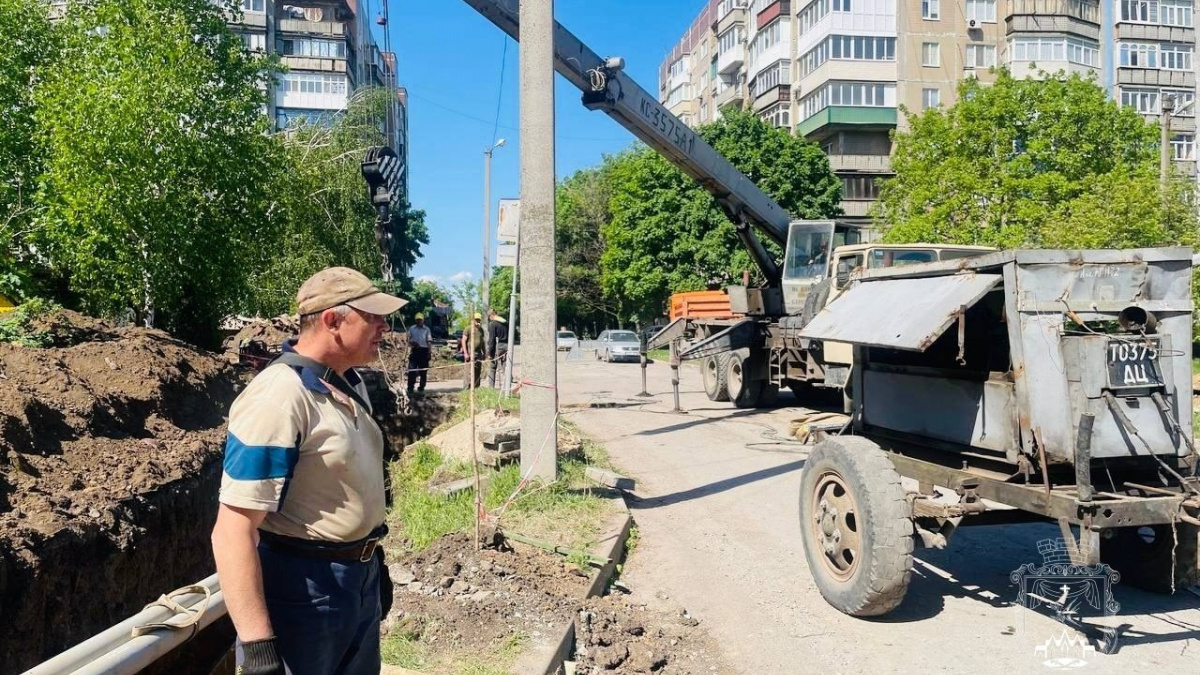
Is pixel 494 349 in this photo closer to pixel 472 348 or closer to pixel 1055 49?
pixel 472 348

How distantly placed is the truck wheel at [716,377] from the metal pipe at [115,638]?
45.2ft

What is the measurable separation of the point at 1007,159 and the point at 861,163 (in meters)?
15.7

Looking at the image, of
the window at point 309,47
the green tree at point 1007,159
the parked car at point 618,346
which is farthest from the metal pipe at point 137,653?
the window at point 309,47

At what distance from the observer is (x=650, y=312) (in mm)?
45469

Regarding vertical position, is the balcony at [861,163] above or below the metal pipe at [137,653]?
above

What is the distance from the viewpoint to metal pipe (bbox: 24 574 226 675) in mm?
2377

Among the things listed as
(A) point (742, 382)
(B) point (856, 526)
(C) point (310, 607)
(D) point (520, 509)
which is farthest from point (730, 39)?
(C) point (310, 607)

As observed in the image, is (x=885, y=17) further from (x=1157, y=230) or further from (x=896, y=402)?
(x=896, y=402)

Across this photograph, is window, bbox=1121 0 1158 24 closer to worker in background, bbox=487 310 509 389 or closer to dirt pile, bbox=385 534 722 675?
worker in background, bbox=487 310 509 389

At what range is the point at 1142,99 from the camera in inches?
1806

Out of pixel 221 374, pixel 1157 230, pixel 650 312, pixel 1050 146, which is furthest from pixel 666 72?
pixel 221 374

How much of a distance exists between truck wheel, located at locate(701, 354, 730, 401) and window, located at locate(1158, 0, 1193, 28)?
43.8 metres

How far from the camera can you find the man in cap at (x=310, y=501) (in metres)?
2.24

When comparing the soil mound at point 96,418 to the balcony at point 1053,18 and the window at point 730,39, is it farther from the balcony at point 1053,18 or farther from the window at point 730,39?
the window at point 730,39
